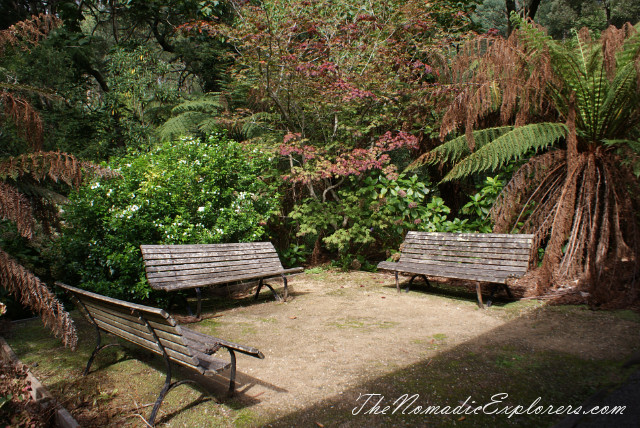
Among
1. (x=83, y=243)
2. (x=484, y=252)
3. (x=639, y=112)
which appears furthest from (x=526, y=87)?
(x=83, y=243)

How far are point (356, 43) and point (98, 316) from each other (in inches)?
284

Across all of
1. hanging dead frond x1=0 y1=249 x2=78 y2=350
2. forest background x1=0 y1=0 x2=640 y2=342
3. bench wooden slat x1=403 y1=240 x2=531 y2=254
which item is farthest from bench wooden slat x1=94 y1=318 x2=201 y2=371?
bench wooden slat x1=403 y1=240 x2=531 y2=254

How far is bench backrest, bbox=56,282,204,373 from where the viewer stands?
8.77ft

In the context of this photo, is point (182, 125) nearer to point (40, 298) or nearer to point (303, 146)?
point (303, 146)

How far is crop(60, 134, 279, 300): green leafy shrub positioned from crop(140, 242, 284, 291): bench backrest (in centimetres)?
45

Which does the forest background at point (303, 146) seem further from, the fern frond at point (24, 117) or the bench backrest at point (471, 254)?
the bench backrest at point (471, 254)

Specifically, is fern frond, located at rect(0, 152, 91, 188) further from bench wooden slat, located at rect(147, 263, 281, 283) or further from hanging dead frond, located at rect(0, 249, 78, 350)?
bench wooden slat, located at rect(147, 263, 281, 283)

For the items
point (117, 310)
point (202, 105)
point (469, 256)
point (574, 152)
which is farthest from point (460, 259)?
point (202, 105)

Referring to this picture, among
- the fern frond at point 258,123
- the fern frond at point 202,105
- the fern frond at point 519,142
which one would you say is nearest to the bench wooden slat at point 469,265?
the fern frond at point 519,142

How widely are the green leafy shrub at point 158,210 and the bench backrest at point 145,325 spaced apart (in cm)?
201

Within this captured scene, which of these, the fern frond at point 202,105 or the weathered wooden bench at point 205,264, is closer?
the weathered wooden bench at point 205,264

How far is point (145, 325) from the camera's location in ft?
9.59

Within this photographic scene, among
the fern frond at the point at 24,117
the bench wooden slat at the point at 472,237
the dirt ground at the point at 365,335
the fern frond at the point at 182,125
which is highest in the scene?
the fern frond at the point at 182,125

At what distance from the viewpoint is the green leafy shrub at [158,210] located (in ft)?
18.4
